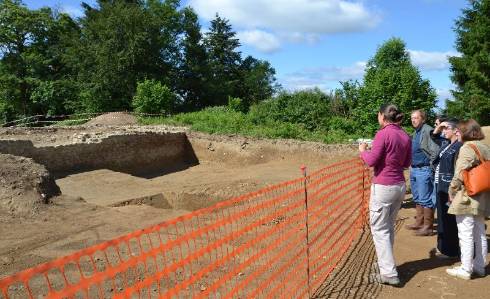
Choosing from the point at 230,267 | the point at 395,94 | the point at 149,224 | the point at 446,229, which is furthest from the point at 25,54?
the point at 446,229

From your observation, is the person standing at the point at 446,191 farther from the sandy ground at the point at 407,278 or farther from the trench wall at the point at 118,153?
the trench wall at the point at 118,153

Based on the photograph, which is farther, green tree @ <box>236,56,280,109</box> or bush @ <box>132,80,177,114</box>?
green tree @ <box>236,56,280,109</box>

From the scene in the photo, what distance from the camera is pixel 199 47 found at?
46656 mm

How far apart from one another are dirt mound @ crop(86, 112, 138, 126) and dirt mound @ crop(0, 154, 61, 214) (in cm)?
1461

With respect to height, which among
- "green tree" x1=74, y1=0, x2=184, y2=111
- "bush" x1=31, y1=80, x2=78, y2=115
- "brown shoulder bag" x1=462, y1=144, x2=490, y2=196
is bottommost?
"brown shoulder bag" x1=462, y1=144, x2=490, y2=196

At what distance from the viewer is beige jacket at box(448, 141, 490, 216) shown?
4512 millimetres

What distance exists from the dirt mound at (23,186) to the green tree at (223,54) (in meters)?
37.6

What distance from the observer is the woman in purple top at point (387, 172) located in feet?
14.6

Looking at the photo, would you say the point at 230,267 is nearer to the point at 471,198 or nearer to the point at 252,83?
the point at 471,198

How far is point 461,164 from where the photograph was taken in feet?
14.9

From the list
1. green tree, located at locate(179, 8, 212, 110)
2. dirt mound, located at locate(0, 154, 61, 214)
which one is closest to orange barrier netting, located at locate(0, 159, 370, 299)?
dirt mound, located at locate(0, 154, 61, 214)

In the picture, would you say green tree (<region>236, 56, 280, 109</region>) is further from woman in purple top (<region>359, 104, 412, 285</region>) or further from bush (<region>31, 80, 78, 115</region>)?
woman in purple top (<region>359, 104, 412, 285</region>)

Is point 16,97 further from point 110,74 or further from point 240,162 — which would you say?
point 240,162

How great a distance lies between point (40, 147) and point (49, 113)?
26431 millimetres
